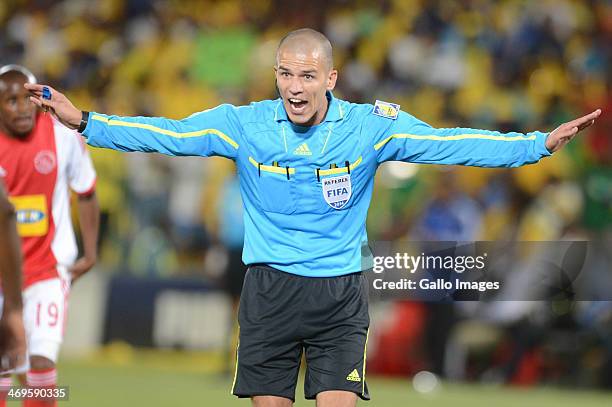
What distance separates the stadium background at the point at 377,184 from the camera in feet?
42.5

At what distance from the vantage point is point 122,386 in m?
12.5

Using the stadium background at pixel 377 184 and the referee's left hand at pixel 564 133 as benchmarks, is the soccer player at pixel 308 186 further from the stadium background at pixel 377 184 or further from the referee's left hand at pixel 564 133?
the stadium background at pixel 377 184

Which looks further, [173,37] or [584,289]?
[173,37]

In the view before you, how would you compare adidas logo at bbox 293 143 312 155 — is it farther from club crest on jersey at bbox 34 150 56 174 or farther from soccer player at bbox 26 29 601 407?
club crest on jersey at bbox 34 150 56 174

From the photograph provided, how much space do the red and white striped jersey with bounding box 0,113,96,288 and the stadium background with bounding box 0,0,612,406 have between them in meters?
3.22

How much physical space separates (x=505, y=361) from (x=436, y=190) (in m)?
2.04

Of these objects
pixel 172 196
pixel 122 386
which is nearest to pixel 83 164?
pixel 122 386

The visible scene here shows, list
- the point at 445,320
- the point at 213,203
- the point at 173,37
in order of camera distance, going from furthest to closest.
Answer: the point at 173,37
the point at 213,203
the point at 445,320

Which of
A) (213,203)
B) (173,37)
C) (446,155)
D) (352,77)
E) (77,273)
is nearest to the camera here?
(446,155)

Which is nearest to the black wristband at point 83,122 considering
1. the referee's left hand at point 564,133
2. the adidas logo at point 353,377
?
the adidas logo at point 353,377

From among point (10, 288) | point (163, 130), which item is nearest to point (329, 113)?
point (163, 130)

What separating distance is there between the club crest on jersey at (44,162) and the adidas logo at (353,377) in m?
2.93

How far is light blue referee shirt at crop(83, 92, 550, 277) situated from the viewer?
20.9 ft

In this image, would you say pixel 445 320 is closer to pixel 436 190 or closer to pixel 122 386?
pixel 436 190
